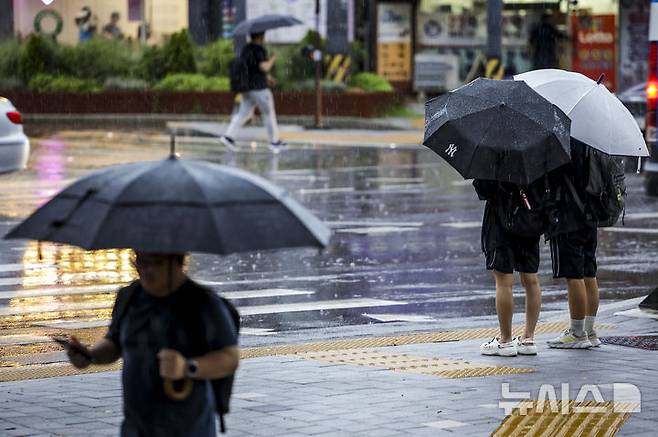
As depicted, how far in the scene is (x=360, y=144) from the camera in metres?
A: 29.5

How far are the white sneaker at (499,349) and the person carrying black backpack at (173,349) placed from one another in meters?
4.81

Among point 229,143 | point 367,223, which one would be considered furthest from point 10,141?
point 229,143

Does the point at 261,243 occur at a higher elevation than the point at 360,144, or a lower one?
higher

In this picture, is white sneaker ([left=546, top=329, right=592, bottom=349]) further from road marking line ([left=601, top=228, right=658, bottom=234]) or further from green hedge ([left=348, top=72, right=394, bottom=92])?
green hedge ([left=348, top=72, right=394, bottom=92])

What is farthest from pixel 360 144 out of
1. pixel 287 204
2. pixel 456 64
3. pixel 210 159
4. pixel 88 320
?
pixel 287 204

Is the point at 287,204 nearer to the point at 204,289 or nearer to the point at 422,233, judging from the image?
the point at 204,289

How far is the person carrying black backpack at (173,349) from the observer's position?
481cm

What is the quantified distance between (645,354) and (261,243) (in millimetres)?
5300

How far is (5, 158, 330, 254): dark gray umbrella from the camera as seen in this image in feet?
15.3

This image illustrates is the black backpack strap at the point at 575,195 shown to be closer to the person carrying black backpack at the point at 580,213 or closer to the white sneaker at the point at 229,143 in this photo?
the person carrying black backpack at the point at 580,213

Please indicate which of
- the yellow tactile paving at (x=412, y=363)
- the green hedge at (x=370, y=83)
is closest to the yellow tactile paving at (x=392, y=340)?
the yellow tactile paving at (x=412, y=363)

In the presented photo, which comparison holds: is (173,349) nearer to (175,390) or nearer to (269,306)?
(175,390)

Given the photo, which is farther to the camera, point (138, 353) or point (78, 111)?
point (78, 111)

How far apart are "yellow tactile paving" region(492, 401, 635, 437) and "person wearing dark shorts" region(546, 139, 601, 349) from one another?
181 centimetres
